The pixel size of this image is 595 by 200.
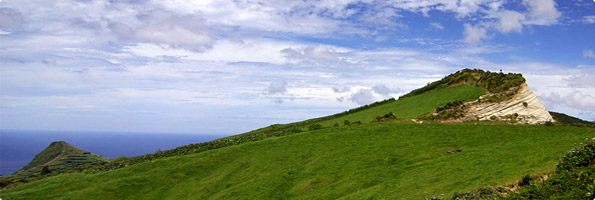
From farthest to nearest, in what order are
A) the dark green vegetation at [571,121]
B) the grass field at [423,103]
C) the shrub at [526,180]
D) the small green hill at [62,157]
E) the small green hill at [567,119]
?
1. the small green hill at [62,157]
2. the grass field at [423,103]
3. the small green hill at [567,119]
4. the dark green vegetation at [571,121]
5. the shrub at [526,180]

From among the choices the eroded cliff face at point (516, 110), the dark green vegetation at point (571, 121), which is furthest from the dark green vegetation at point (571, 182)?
the eroded cliff face at point (516, 110)

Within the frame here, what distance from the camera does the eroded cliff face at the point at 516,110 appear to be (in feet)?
148

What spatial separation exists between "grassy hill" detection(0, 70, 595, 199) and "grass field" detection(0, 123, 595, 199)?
0.08 meters

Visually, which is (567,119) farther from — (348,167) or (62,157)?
(62,157)

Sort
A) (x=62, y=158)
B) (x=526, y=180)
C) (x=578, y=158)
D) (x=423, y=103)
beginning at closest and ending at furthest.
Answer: (x=578, y=158) < (x=526, y=180) < (x=423, y=103) < (x=62, y=158)

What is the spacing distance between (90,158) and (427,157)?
148 metres

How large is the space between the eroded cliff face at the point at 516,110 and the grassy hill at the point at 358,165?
1.50 metres

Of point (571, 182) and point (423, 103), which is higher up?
point (423, 103)

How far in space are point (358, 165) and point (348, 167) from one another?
0.86 m

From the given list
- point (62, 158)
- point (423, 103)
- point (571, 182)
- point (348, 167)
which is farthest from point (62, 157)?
point (571, 182)

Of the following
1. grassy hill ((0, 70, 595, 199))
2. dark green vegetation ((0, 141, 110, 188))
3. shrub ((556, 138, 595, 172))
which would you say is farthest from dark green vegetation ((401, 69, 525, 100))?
dark green vegetation ((0, 141, 110, 188))

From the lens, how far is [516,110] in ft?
151

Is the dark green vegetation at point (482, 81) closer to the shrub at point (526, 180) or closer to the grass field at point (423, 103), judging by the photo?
the grass field at point (423, 103)

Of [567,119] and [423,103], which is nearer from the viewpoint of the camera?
[423,103]
